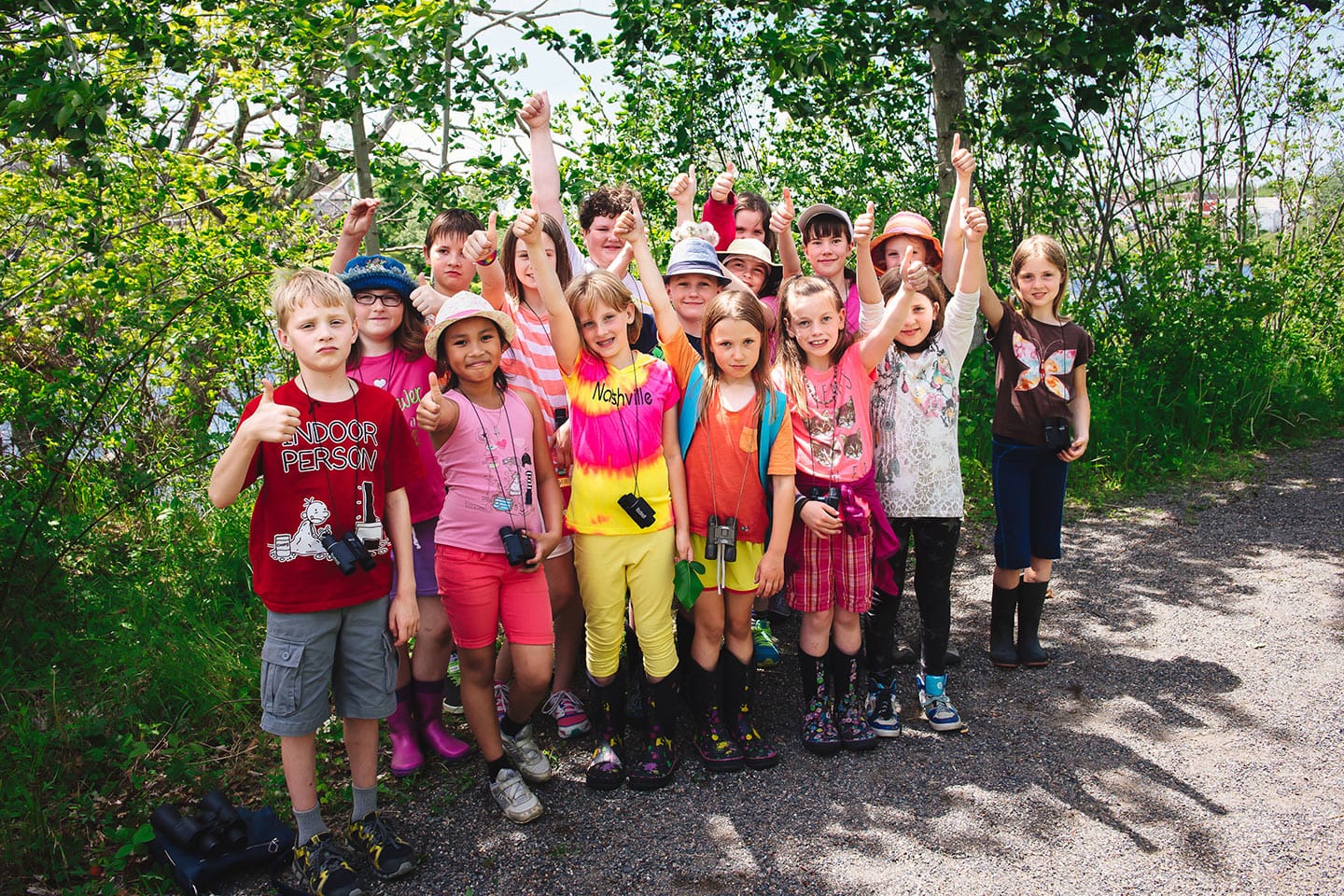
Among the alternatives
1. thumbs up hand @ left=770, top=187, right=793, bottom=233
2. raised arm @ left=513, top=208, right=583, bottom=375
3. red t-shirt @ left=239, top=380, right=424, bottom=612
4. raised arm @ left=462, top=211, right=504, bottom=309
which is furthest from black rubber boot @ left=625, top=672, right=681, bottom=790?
thumbs up hand @ left=770, top=187, right=793, bottom=233

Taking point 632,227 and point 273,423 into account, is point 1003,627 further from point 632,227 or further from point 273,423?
point 273,423

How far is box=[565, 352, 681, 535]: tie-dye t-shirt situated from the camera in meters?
3.33

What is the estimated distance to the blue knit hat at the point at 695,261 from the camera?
151 inches

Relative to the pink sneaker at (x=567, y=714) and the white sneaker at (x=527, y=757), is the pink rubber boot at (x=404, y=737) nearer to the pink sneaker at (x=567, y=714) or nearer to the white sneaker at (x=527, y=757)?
the white sneaker at (x=527, y=757)

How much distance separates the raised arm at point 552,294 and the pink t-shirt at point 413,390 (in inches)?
20.9

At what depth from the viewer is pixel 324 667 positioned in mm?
2811

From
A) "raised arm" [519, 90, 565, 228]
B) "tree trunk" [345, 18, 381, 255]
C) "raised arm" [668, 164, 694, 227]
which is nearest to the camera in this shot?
"raised arm" [519, 90, 565, 228]

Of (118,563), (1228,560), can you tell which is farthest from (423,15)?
(1228,560)

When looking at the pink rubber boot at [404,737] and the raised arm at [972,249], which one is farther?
the raised arm at [972,249]

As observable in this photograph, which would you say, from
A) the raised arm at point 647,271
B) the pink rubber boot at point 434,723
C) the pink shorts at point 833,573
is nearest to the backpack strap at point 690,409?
the raised arm at point 647,271

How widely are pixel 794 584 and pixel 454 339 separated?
5.15 ft

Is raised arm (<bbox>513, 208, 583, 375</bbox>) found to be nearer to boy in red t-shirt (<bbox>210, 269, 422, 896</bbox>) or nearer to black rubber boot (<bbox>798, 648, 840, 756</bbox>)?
boy in red t-shirt (<bbox>210, 269, 422, 896</bbox>)

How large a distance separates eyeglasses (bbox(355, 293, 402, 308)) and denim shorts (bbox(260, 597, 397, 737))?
118 cm

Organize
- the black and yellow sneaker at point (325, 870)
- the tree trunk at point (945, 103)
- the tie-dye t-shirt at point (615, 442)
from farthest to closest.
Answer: the tree trunk at point (945, 103), the tie-dye t-shirt at point (615, 442), the black and yellow sneaker at point (325, 870)
